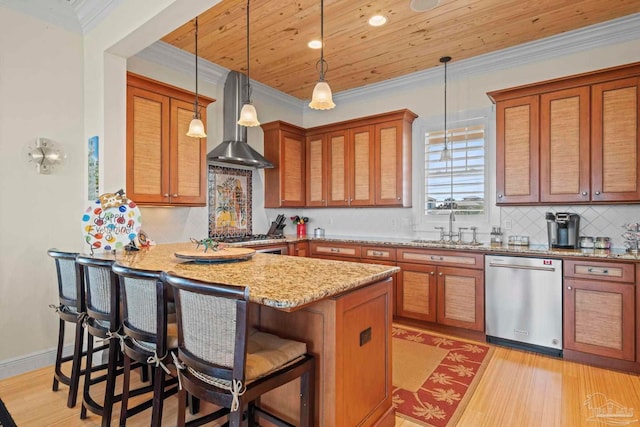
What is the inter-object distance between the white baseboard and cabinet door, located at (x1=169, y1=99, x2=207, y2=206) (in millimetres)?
1634

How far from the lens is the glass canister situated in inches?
122

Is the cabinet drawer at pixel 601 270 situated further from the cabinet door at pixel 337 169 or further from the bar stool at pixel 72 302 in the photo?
the bar stool at pixel 72 302

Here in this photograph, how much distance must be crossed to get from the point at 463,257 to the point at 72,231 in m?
3.69

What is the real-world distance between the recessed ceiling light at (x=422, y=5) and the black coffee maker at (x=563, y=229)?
2243mm

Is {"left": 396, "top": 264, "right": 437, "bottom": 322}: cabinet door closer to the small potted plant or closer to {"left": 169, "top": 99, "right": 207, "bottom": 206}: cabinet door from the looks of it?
the small potted plant

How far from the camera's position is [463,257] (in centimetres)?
337

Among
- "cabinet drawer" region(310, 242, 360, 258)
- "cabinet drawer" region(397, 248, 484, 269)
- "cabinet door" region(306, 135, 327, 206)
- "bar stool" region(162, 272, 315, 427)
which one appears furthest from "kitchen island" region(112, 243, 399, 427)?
"cabinet door" region(306, 135, 327, 206)

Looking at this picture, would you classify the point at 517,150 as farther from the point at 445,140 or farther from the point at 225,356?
the point at 225,356

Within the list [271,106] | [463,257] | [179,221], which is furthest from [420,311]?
[271,106]

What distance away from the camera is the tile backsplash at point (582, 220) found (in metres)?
3.13

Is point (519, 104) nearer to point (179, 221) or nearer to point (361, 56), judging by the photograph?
point (361, 56)

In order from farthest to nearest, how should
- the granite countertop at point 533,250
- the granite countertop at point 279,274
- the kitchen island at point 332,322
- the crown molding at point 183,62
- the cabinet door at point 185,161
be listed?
the crown molding at point 183,62 → the cabinet door at point 185,161 → the granite countertop at point 533,250 → the kitchen island at point 332,322 → the granite countertop at point 279,274

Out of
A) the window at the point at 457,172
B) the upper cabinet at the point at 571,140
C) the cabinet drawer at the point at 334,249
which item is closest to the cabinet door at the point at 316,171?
the cabinet drawer at the point at 334,249

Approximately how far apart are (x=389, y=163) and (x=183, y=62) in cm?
272
